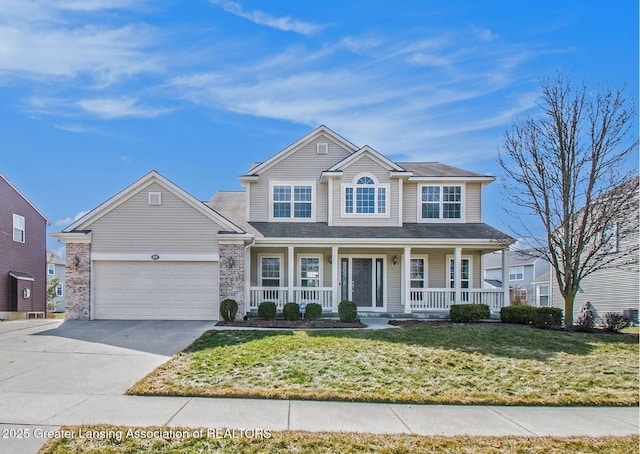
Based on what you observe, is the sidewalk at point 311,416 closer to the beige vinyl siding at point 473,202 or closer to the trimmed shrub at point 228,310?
the trimmed shrub at point 228,310

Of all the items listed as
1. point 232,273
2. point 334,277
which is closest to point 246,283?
point 232,273

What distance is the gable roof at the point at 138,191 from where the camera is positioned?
14.3 m

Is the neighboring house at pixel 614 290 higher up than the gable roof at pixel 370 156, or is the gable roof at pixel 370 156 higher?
the gable roof at pixel 370 156

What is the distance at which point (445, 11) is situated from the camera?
36.8ft

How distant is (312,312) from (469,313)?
221 inches

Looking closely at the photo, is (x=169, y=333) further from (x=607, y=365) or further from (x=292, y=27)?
(x=607, y=365)

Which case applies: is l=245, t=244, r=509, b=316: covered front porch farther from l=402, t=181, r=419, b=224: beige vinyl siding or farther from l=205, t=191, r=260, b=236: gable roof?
l=402, t=181, r=419, b=224: beige vinyl siding

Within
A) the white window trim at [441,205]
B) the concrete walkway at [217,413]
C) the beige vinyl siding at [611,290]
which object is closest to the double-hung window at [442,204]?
the white window trim at [441,205]

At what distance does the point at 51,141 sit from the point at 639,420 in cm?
2075

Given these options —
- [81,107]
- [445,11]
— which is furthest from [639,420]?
[81,107]

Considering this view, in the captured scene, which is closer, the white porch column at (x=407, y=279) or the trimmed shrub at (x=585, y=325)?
the trimmed shrub at (x=585, y=325)

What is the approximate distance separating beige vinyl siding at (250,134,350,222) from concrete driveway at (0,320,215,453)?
597cm

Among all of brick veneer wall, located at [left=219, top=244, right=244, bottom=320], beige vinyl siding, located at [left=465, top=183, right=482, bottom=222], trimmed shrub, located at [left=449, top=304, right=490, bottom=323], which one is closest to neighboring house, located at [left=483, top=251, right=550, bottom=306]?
beige vinyl siding, located at [left=465, top=183, right=482, bottom=222]

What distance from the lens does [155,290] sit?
46.8 ft
